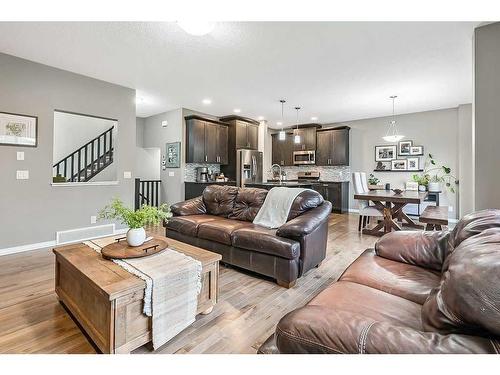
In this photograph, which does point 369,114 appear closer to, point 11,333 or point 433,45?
point 433,45

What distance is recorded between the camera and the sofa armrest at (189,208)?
3.71m

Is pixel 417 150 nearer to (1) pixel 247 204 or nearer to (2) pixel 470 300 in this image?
(1) pixel 247 204

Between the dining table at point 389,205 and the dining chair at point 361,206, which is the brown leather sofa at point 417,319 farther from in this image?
the dining chair at point 361,206

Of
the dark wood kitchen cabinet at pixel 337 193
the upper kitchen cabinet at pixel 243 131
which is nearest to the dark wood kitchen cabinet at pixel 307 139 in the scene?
the dark wood kitchen cabinet at pixel 337 193

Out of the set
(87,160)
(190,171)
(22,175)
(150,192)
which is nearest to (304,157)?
(190,171)

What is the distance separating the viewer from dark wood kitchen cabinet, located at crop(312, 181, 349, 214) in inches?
277

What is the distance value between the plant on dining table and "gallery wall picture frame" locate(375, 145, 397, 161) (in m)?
0.75

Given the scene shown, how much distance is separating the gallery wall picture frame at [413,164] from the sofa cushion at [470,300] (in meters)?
6.20

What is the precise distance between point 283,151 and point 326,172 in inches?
58.6

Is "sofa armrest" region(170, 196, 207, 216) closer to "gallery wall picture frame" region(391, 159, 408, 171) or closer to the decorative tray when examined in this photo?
the decorative tray

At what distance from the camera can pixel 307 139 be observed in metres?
7.79

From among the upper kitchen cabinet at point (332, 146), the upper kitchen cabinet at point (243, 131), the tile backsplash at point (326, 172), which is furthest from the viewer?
the tile backsplash at point (326, 172)

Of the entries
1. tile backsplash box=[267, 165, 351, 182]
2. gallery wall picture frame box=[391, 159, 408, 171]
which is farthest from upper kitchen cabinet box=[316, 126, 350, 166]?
gallery wall picture frame box=[391, 159, 408, 171]
